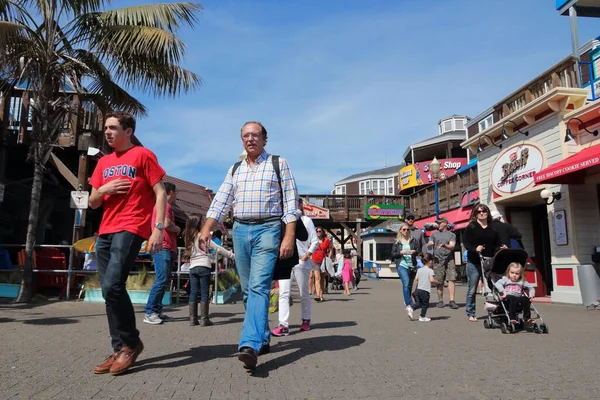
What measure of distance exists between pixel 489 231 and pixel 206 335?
167 inches

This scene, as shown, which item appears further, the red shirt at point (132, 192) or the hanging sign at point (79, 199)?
the hanging sign at point (79, 199)

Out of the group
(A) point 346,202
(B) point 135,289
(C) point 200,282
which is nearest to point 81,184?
(B) point 135,289

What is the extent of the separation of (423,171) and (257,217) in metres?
31.1

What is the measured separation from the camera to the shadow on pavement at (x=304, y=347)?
3.90 meters

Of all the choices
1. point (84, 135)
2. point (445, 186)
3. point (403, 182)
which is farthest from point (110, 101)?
point (403, 182)

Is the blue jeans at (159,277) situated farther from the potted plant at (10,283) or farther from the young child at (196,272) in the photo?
the potted plant at (10,283)

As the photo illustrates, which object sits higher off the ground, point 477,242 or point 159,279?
point 477,242

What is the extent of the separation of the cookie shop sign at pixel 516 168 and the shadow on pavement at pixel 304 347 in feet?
26.2

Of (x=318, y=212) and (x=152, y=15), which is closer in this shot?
(x=152, y=15)

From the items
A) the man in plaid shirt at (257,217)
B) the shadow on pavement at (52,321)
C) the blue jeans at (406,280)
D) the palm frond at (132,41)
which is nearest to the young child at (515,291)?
the blue jeans at (406,280)

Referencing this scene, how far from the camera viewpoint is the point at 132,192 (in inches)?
150

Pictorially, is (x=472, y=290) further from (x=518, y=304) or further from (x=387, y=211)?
(x=387, y=211)

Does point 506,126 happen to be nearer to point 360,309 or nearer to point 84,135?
point 360,309

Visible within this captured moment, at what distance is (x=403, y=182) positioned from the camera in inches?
1421
